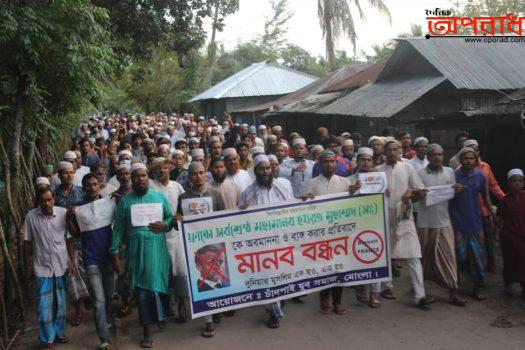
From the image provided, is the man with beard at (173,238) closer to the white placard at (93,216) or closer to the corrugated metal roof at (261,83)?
the white placard at (93,216)

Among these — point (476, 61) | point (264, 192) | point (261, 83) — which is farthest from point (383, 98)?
point (261, 83)

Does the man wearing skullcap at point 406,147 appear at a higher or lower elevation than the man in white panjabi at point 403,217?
higher

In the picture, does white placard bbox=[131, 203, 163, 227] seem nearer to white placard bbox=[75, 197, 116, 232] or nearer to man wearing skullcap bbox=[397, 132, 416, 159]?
white placard bbox=[75, 197, 116, 232]

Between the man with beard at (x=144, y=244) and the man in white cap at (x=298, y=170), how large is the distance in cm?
284

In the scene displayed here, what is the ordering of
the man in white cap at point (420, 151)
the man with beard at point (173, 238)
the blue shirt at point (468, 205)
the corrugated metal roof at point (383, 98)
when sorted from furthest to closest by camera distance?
the corrugated metal roof at point (383, 98) → the man in white cap at point (420, 151) → the blue shirt at point (468, 205) → the man with beard at point (173, 238)

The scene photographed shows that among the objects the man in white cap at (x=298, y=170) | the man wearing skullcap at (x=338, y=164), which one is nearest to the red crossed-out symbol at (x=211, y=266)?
the man wearing skullcap at (x=338, y=164)

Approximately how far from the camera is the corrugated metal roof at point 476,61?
491 inches

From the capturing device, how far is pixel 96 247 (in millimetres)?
5316

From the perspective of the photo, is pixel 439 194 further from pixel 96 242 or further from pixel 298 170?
pixel 96 242

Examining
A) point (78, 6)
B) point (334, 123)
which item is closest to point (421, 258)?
point (78, 6)

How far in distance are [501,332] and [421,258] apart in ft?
4.06

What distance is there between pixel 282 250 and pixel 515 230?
281 cm

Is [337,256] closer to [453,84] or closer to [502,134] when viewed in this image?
[502,134]

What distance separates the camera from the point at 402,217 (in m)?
6.05
